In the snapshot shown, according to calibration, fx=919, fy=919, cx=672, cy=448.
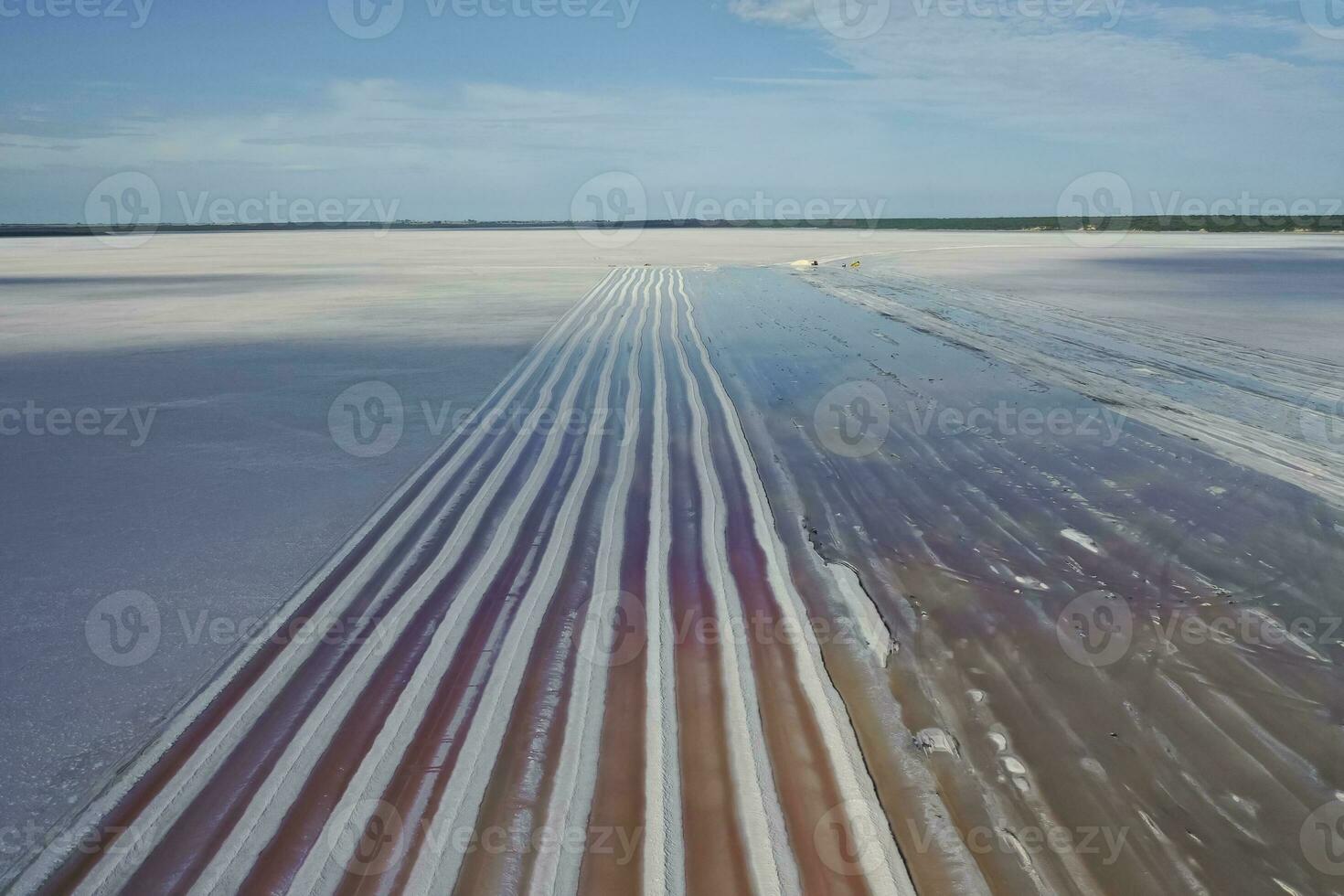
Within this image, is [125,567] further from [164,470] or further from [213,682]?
A: [164,470]

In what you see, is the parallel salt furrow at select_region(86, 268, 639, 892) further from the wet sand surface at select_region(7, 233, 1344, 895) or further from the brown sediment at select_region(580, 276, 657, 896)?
the brown sediment at select_region(580, 276, 657, 896)

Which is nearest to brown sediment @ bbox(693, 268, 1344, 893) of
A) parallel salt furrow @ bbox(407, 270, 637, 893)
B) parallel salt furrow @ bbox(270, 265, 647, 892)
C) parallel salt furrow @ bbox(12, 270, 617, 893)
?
parallel salt furrow @ bbox(407, 270, 637, 893)

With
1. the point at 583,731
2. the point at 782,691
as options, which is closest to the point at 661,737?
the point at 583,731

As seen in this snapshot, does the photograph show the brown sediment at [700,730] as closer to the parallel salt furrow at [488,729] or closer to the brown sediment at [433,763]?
the parallel salt furrow at [488,729]

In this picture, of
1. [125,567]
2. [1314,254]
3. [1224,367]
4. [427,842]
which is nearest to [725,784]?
[427,842]

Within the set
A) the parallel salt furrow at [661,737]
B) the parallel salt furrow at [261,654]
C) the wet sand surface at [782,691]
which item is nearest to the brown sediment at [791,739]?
the wet sand surface at [782,691]

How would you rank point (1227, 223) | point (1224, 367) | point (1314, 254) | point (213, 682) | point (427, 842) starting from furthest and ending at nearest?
point (1227, 223), point (1314, 254), point (1224, 367), point (213, 682), point (427, 842)
